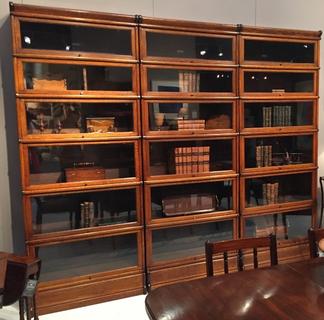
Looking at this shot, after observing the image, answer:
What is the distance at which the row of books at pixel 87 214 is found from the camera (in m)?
2.81

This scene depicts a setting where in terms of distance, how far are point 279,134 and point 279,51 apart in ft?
2.68

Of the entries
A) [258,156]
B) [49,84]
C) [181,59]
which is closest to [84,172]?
[49,84]

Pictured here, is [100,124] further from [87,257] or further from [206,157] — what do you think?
[87,257]

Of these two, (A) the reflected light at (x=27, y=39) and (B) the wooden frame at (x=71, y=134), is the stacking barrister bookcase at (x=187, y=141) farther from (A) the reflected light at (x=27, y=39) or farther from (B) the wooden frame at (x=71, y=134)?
(A) the reflected light at (x=27, y=39)

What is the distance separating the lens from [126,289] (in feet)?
9.43

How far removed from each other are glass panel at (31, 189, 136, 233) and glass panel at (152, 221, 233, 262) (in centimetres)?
37

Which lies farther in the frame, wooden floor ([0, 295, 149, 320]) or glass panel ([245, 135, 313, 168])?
glass panel ([245, 135, 313, 168])

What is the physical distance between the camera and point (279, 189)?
3.47 m

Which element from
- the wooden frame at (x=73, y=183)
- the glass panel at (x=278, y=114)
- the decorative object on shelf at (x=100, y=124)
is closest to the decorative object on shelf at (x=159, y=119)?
the wooden frame at (x=73, y=183)

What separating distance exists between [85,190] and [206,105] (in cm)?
133

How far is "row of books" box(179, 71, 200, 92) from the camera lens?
2.97 metres

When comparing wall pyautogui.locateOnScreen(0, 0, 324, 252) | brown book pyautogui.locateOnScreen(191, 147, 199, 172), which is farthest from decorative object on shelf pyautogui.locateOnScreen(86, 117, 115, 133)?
brown book pyautogui.locateOnScreen(191, 147, 199, 172)

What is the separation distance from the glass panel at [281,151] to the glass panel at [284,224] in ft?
1.83

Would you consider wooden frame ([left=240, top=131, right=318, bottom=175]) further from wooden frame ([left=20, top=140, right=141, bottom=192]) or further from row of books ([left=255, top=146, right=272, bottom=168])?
wooden frame ([left=20, top=140, right=141, bottom=192])
